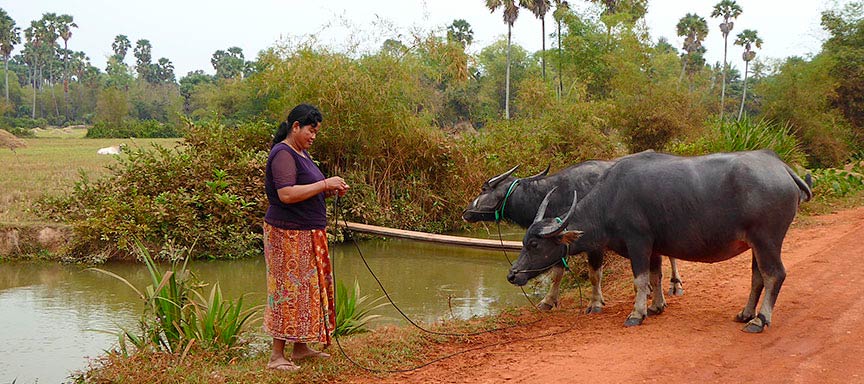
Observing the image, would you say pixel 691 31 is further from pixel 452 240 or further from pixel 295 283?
pixel 295 283

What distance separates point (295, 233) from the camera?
4.10m

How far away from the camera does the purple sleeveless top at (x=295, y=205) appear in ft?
13.3

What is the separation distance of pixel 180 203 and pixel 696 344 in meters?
7.70

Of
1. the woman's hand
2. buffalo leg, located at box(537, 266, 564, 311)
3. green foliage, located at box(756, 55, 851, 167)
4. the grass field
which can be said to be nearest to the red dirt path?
buffalo leg, located at box(537, 266, 564, 311)

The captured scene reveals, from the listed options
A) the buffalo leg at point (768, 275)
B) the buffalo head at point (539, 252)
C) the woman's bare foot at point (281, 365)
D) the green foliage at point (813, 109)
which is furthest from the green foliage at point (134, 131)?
the buffalo leg at point (768, 275)

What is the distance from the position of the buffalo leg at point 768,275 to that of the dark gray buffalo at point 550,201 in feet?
4.19

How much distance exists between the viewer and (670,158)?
5340mm

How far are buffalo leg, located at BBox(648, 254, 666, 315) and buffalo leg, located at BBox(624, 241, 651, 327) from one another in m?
0.33

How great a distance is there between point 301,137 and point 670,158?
285 cm

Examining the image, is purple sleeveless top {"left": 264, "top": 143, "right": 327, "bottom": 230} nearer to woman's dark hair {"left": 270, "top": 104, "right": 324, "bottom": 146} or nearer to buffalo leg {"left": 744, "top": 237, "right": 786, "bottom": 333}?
woman's dark hair {"left": 270, "top": 104, "right": 324, "bottom": 146}

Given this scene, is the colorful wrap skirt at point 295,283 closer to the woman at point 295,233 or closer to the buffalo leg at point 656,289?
the woman at point 295,233

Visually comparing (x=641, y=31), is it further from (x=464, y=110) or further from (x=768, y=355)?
(x=768, y=355)

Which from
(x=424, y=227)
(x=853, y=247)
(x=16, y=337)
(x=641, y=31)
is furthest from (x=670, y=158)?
(x=641, y=31)

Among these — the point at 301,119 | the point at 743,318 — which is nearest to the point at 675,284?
the point at 743,318
